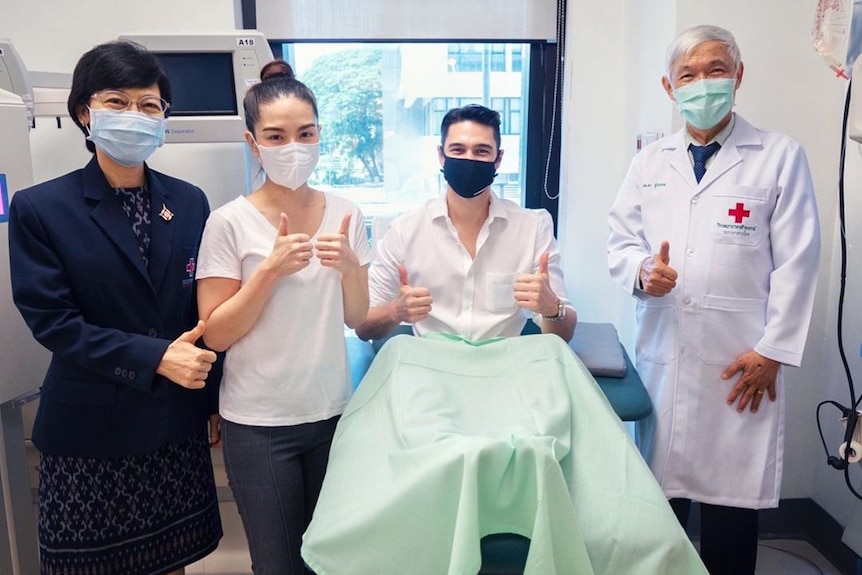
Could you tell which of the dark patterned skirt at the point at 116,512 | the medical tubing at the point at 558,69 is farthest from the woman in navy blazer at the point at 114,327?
the medical tubing at the point at 558,69

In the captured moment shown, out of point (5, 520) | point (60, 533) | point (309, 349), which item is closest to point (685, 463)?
point (309, 349)

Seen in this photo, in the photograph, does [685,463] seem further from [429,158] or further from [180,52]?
[180,52]

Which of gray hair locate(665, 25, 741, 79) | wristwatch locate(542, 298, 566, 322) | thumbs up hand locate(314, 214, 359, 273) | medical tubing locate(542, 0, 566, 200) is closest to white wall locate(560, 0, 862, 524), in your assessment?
medical tubing locate(542, 0, 566, 200)

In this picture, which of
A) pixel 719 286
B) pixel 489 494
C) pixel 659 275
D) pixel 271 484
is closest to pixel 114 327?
pixel 271 484

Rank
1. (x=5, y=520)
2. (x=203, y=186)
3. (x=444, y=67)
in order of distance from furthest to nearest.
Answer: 1. (x=444, y=67)
2. (x=203, y=186)
3. (x=5, y=520)

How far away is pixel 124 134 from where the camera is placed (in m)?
1.32

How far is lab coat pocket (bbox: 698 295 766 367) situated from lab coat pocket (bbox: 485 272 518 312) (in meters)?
0.45

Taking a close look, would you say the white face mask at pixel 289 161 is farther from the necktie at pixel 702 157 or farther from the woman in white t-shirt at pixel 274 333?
the necktie at pixel 702 157

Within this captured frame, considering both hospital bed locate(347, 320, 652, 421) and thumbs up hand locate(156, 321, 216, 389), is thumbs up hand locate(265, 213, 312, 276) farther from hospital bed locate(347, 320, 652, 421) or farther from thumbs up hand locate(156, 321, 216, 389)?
hospital bed locate(347, 320, 652, 421)

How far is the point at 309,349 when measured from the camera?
1355mm

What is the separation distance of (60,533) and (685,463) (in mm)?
1388

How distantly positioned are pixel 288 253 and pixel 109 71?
1.61 ft

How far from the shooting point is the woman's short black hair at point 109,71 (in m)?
1.31

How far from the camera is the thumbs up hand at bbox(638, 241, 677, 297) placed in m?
1.58
